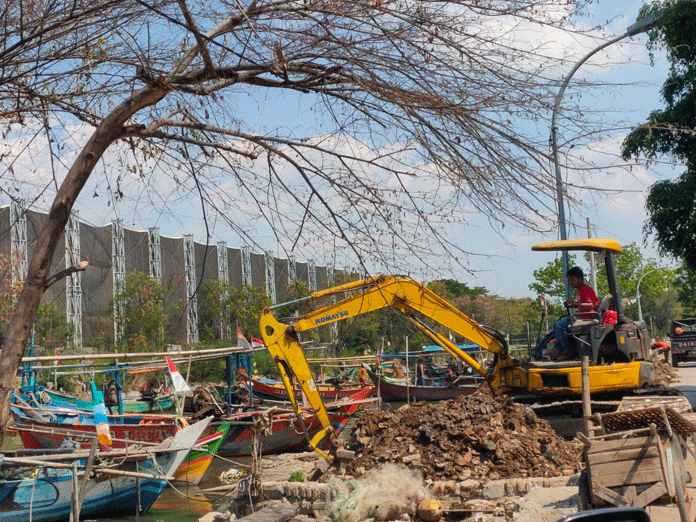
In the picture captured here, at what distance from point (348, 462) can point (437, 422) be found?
1.56 meters

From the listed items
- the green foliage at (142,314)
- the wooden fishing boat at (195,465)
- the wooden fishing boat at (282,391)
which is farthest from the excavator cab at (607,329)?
the green foliage at (142,314)

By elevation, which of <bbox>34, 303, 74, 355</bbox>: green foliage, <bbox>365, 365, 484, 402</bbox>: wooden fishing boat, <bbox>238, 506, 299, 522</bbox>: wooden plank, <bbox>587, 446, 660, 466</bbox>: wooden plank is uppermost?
<bbox>34, 303, 74, 355</bbox>: green foliage

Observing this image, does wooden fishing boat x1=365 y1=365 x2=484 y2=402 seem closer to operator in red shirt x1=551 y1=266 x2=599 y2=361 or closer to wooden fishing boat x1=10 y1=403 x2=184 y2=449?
wooden fishing boat x1=10 y1=403 x2=184 y2=449

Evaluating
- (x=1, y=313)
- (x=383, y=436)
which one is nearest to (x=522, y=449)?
(x=383, y=436)

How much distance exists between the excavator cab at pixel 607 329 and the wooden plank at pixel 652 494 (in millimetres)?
5090

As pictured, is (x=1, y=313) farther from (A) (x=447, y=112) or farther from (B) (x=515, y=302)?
(B) (x=515, y=302)

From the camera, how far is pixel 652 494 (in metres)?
7.05

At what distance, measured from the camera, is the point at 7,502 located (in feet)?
43.7

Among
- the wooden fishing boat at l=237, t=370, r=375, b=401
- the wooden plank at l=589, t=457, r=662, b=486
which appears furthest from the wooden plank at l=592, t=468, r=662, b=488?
the wooden fishing boat at l=237, t=370, r=375, b=401

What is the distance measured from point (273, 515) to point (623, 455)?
463 cm

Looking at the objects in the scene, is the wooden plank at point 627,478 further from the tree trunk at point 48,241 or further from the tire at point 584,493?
the tree trunk at point 48,241

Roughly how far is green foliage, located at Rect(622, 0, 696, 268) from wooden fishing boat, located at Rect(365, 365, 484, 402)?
31.3 feet

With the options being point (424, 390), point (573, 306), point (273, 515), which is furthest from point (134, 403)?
point (573, 306)

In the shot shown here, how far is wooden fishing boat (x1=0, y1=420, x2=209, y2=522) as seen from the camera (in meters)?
13.2
